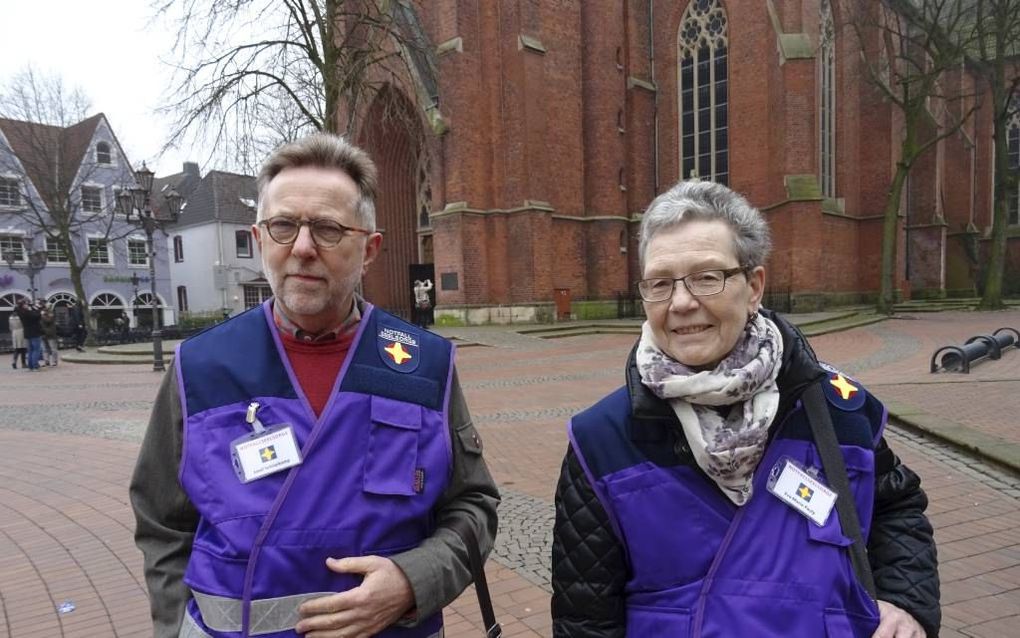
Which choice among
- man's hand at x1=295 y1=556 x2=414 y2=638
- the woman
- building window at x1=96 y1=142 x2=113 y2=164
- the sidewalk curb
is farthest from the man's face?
building window at x1=96 y1=142 x2=113 y2=164

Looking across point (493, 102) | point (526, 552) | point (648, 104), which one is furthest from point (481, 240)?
point (526, 552)

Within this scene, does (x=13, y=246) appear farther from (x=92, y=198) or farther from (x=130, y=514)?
(x=130, y=514)

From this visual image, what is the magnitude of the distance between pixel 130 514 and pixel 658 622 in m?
4.76

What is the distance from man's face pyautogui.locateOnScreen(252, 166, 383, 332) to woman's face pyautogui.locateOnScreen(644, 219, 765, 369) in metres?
0.88

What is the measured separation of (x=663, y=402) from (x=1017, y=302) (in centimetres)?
3180

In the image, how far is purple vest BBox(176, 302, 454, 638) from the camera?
1462 millimetres

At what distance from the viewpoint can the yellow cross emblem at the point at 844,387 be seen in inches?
67.1

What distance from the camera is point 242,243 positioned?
137 ft

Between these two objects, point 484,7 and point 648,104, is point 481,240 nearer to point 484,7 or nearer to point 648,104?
point 484,7

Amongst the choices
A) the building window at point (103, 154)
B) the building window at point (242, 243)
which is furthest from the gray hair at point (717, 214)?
the building window at point (103, 154)

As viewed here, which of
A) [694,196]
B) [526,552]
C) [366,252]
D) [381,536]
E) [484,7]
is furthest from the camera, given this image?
[484,7]

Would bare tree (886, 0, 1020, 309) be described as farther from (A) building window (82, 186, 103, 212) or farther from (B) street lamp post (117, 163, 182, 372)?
(A) building window (82, 186, 103, 212)

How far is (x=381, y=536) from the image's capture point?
154 centimetres

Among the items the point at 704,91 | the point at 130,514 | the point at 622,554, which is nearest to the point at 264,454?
the point at 622,554
